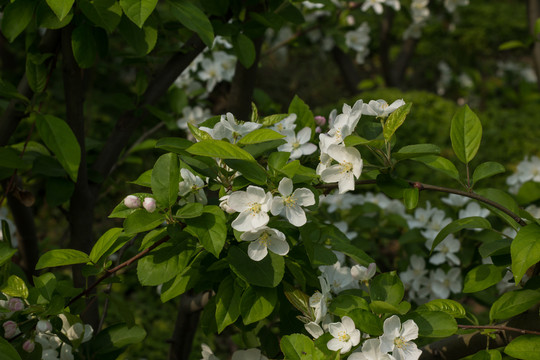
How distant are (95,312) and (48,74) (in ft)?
2.27

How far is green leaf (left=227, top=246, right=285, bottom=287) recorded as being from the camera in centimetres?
101

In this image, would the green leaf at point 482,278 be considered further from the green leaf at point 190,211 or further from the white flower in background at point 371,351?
the green leaf at point 190,211

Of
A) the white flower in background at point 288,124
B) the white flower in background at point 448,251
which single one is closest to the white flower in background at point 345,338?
the white flower in background at point 288,124

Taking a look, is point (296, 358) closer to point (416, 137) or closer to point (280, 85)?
point (416, 137)

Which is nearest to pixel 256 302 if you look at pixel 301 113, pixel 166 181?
pixel 166 181

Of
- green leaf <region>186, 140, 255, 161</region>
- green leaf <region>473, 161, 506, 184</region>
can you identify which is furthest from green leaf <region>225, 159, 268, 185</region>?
green leaf <region>473, 161, 506, 184</region>

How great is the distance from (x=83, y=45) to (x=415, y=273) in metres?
1.24

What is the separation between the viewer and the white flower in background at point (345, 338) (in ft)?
3.28

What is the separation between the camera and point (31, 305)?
1.13 m

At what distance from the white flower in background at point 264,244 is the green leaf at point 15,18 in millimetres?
728

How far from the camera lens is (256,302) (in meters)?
1.05

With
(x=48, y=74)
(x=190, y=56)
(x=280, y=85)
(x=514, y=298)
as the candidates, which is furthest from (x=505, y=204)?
(x=280, y=85)

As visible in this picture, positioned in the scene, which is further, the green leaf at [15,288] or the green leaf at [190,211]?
the green leaf at [15,288]

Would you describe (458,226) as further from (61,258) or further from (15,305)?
(15,305)
